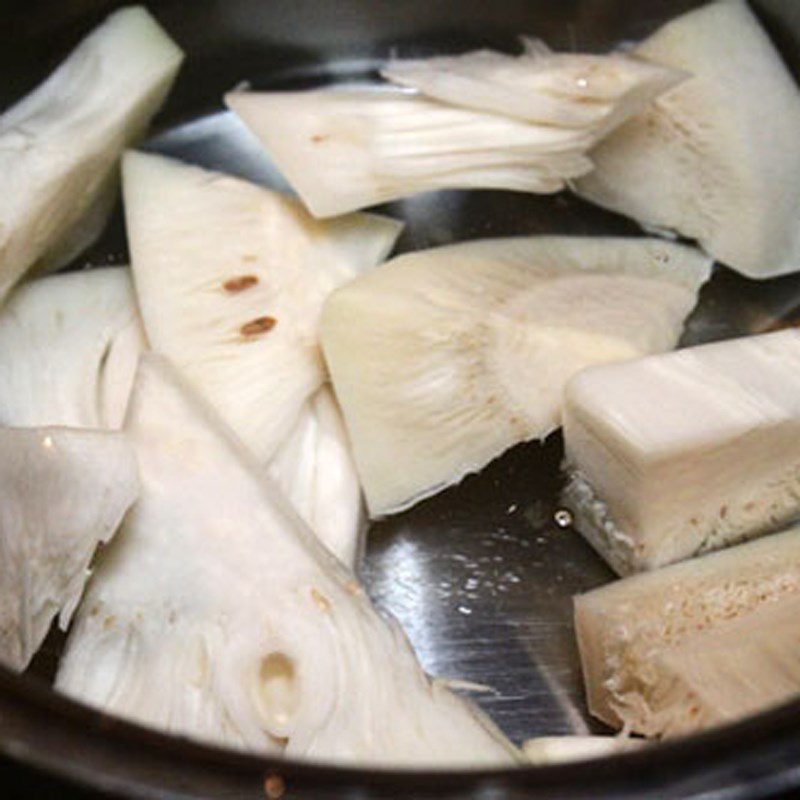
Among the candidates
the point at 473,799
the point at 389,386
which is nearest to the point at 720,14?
the point at 389,386

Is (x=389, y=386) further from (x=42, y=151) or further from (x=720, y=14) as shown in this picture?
(x=720, y=14)

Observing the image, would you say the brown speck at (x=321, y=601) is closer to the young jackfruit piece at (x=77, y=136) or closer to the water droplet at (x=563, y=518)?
the water droplet at (x=563, y=518)

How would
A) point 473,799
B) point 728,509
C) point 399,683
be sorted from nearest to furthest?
point 473,799
point 399,683
point 728,509

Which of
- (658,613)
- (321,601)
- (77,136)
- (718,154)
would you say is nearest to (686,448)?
(658,613)

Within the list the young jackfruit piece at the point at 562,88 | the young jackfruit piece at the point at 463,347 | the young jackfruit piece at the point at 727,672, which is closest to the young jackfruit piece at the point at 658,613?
the young jackfruit piece at the point at 727,672

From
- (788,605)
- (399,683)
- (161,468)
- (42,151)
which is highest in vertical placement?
(42,151)

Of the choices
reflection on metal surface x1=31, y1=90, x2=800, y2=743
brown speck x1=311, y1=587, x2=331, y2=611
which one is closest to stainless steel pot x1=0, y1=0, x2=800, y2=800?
reflection on metal surface x1=31, y1=90, x2=800, y2=743

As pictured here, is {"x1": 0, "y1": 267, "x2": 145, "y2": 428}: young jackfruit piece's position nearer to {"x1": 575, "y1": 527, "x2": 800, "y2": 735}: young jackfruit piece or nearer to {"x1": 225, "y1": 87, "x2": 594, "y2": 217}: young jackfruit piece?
{"x1": 225, "y1": 87, "x2": 594, "y2": 217}: young jackfruit piece

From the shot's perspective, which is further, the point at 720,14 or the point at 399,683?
the point at 720,14
